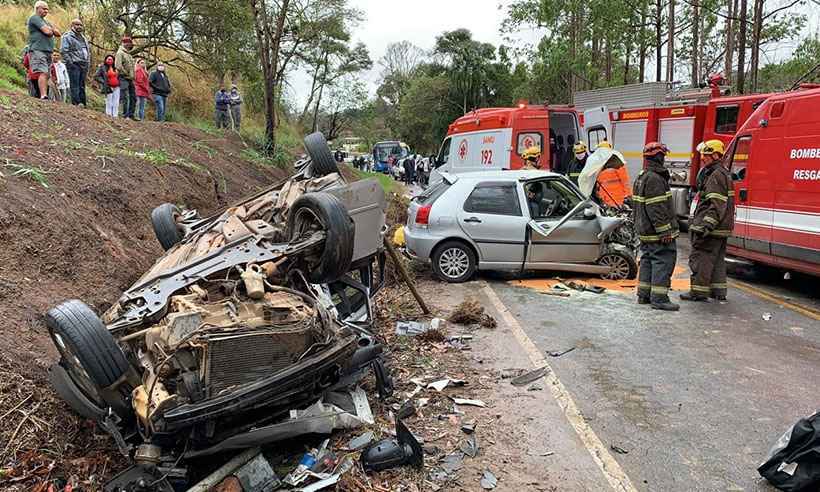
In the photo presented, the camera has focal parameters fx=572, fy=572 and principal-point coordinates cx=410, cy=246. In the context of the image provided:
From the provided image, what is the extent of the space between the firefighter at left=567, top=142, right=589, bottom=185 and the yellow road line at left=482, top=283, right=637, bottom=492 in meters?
5.98

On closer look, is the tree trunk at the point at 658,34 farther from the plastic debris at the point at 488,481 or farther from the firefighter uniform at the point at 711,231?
the plastic debris at the point at 488,481

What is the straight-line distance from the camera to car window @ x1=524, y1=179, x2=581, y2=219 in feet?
25.0

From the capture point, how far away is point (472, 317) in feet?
19.7

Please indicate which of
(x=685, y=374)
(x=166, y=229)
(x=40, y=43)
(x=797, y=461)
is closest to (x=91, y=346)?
(x=166, y=229)

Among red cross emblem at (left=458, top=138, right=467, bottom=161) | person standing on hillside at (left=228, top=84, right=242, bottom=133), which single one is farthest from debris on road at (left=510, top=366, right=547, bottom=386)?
person standing on hillside at (left=228, top=84, right=242, bottom=133)

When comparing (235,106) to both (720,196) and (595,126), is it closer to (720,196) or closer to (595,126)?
(595,126)

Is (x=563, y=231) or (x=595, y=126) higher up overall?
(x=595, y=126)

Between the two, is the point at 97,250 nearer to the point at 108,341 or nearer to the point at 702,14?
the point at 108,341

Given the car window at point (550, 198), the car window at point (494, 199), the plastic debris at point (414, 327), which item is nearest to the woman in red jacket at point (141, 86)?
the car window at point (494, 199)

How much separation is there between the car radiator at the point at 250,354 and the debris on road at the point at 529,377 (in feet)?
6.36

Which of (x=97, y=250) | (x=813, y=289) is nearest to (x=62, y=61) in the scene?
(x=97, y=250)

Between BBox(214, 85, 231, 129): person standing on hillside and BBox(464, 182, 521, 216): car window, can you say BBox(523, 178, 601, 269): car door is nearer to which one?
BBox(464, 182, 521, 216): car window

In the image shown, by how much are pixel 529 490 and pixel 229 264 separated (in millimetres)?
2292

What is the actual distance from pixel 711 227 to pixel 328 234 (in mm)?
4779
